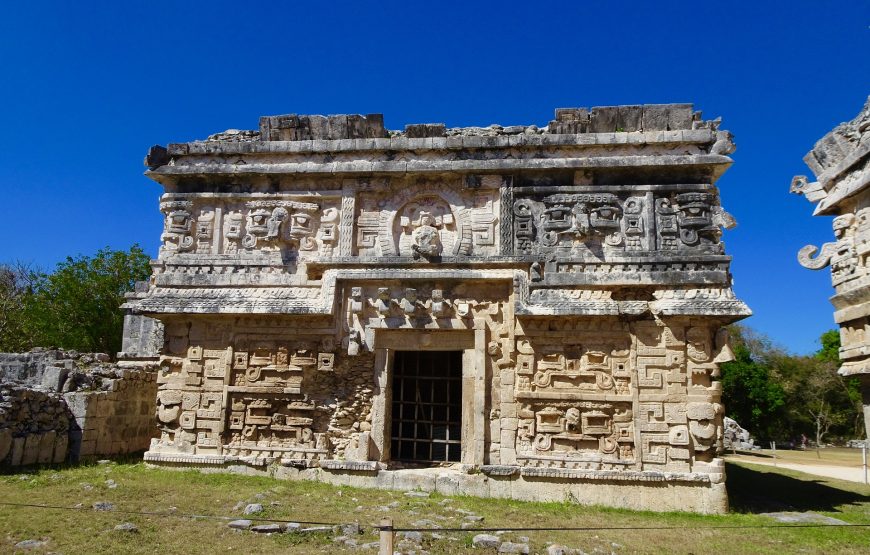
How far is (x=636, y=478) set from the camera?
839cm

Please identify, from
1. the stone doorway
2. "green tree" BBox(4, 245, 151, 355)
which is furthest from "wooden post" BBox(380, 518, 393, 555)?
"green tree" BBox(4, 245, 151, 355)

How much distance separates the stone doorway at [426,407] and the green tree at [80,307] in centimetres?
1462

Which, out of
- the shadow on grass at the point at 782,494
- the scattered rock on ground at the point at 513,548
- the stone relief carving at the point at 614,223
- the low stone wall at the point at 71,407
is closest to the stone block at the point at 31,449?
the low stone wall at the point at 71,407

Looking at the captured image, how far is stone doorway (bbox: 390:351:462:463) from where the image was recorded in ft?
32.7

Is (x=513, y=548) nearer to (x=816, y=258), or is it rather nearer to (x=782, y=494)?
(x=816, y=258)

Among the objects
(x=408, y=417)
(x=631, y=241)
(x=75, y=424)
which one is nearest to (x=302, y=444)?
(x=408, y=417)

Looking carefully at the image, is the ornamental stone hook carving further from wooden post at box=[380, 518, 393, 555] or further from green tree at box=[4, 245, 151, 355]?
Answer: green tree at box=[4, 245, 151, 355]

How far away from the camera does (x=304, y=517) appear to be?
23.0 feet

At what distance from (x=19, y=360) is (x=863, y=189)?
14.4 meters

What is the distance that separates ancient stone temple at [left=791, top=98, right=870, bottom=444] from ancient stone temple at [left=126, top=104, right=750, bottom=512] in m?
3.29

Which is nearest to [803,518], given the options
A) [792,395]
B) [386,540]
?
[386,540]

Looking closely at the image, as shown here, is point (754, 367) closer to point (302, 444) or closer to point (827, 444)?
point (827, 444)

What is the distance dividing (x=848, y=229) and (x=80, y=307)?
72.9 ft

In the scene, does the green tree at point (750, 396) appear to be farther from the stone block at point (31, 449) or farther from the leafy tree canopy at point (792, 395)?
→ the stone block at point (31, 449)
